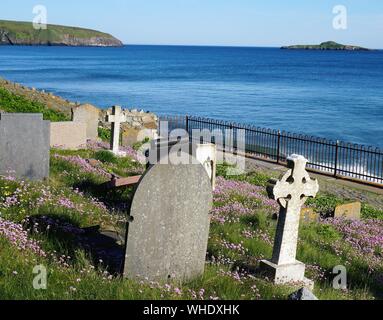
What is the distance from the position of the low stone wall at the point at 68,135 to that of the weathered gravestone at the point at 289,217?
9509 millimetres

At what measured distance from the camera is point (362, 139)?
128ft

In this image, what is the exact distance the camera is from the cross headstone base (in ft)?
25.2

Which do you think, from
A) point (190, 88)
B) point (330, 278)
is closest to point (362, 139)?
point (330, 278)

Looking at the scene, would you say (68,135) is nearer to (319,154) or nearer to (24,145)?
(24,145)

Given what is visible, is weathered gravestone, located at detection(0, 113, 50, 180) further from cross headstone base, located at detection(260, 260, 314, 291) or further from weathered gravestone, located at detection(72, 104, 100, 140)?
weathered gravestone, located at detection(72, 104, 100, 140)

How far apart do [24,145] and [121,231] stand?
3058mm

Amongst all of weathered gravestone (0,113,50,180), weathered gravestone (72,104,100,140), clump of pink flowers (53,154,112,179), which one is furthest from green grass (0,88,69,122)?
weathered gravestone (0,113,50,180)

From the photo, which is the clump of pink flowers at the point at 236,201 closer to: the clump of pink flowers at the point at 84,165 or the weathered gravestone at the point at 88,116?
the clump of pink flowers at the point at 84,165

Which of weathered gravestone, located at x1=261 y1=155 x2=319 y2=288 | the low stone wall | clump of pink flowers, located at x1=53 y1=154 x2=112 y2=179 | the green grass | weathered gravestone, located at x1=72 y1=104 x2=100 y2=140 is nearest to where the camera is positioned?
weathered gravestone, located at x1=261 y1=155 x2=319 y2=288

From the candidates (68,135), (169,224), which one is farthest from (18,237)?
(68,135)

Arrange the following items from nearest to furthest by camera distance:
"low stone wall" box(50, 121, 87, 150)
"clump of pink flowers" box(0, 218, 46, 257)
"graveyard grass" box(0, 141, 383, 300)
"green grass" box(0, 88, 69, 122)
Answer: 1. "graveyard grass" box(0, 141, 383, 300)
2. "clump of pink flowers" box(0, 218, 46, 257)
3. "low stone wall" box(50, 121, 87, 150)
4. "green grass" box(0, 88, 69, 122)

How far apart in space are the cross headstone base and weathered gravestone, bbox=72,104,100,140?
1249 cm

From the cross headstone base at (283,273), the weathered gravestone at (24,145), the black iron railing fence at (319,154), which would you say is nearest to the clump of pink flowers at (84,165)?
the weathered gravestone at (24,145)
